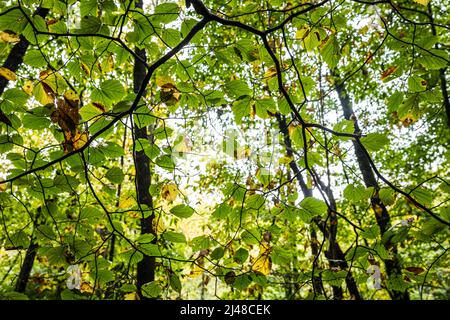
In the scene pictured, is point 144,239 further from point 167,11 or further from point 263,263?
point 167,11

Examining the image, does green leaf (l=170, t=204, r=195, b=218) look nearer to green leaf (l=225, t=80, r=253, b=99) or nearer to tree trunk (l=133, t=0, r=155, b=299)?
green leaf (l=225, t=80, r=253, b=99)

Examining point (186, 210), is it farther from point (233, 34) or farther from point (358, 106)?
point (358, 106)

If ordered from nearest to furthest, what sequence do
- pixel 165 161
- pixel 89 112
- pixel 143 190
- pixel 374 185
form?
pixel 89 112, pixel 165 161, pixel 143 190, pixel 374 185

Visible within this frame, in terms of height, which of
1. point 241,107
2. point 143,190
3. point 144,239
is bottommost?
point 144,239

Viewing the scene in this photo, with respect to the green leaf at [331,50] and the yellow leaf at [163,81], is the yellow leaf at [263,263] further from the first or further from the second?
the green leaf at [331,50]

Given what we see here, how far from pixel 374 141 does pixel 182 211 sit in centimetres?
Answer: 97

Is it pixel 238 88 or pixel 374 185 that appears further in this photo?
pixel 374 185

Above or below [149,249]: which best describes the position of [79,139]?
above

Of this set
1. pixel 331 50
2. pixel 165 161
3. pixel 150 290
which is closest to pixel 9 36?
A: pixel 165 161

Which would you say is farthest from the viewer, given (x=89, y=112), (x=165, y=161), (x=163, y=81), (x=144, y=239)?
(x=165, y=161)

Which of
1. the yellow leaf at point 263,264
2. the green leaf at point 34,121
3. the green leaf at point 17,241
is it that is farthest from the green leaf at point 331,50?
the green leaf at point 17,241

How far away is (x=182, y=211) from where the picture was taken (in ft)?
4.79

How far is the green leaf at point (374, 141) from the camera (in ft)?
4.49
